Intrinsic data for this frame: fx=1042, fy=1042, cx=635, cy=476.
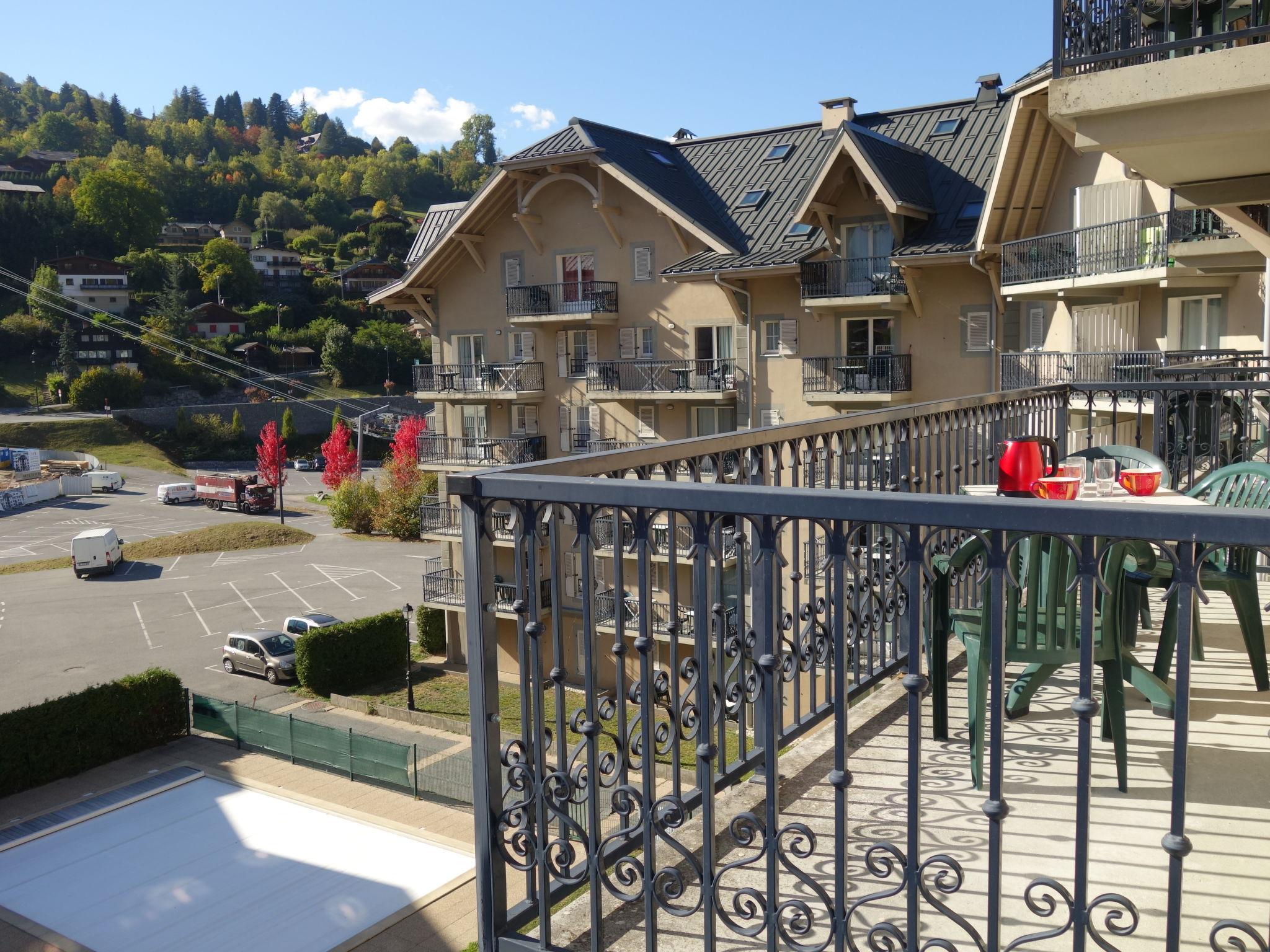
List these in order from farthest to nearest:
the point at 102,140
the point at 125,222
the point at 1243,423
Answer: the point at 102,140 → the point at 125,222 → the point at 1243,423

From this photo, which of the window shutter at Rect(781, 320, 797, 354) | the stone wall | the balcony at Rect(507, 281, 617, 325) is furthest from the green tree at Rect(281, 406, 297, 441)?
the window shutter at Rect(781, 320, 797, 354)

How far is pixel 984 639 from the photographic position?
420 centimetres

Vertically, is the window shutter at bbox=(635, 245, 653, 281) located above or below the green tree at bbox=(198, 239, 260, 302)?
below

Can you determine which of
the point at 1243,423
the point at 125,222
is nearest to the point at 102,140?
the point at 125,222

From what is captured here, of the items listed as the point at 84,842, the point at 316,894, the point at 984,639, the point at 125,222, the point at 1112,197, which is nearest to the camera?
the point at 984,639

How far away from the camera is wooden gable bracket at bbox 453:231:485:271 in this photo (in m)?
31.7

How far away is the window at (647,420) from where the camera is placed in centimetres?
2939

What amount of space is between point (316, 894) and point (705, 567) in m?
14.4

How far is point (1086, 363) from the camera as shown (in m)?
20.4

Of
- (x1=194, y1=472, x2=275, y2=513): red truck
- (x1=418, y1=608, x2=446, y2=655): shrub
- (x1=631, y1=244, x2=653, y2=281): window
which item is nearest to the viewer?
(x1=631, y1=244, x2=653, y2=281): window

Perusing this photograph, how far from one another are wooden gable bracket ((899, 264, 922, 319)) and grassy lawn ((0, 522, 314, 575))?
34254 millimetres

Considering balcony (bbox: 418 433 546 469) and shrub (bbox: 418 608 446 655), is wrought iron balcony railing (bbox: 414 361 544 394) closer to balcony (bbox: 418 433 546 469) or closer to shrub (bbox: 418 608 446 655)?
balcony (bbox: 418 433 546 469)

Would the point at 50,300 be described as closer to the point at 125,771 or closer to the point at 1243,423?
the point at 125,771

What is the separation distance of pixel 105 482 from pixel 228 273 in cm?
5229
